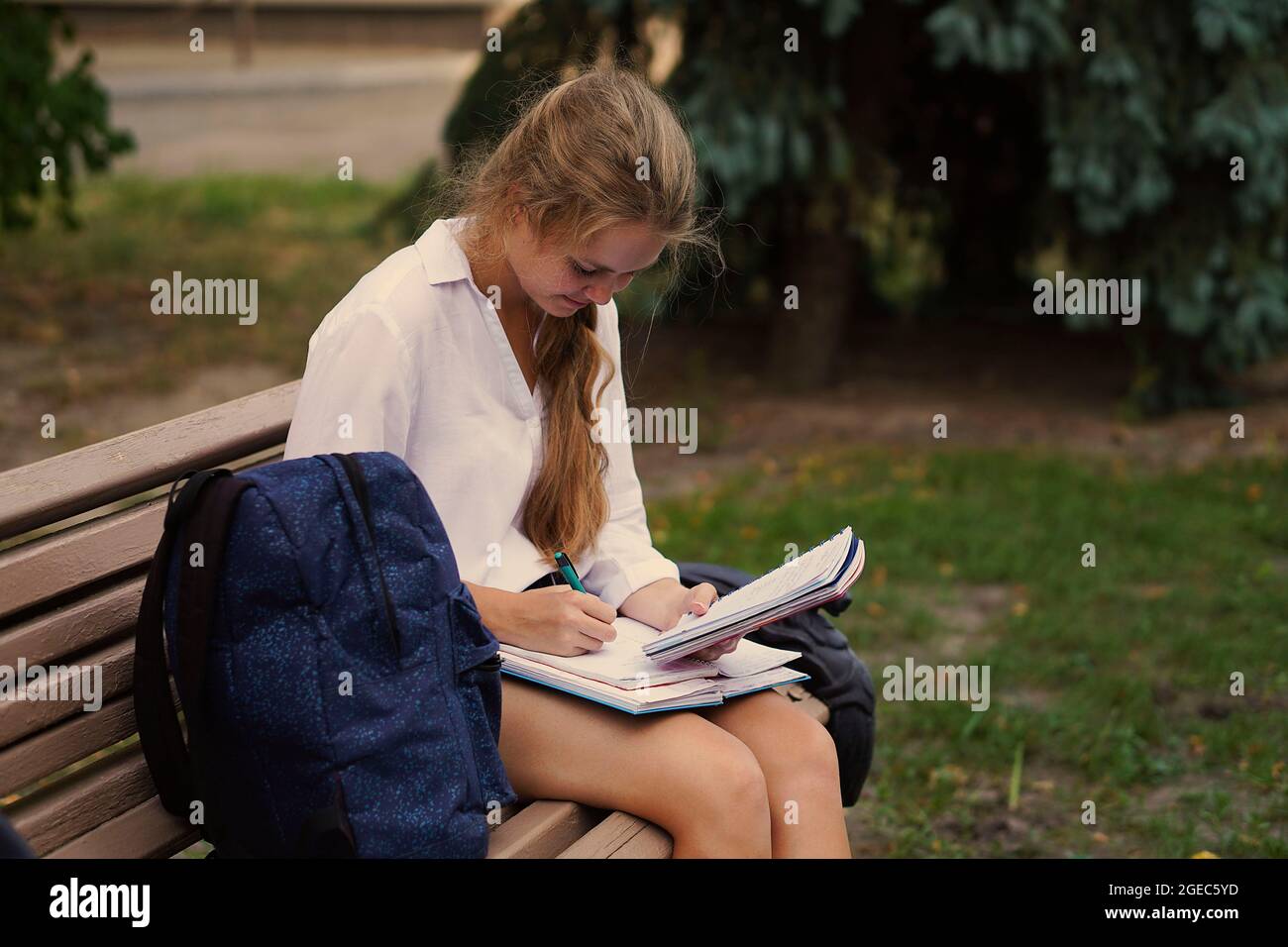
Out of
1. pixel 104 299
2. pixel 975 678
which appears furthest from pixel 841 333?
pixel 104 299

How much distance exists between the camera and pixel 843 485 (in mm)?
6148

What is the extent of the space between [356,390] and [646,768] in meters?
0.77

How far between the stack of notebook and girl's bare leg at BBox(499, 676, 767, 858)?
36mm

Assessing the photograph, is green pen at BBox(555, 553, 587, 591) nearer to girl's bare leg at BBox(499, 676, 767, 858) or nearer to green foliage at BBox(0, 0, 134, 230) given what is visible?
girl's bare leg at BBox(499, 676, 767, 858)

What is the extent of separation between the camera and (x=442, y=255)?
268cm

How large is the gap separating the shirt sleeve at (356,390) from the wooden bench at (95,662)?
27 centimetres

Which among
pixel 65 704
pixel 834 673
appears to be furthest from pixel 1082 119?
pixel 65 704

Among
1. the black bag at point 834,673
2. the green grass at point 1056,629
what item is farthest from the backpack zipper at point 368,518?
the green grass at point 1056,629

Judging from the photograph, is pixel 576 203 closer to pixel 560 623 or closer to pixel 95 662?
pixel 560 623

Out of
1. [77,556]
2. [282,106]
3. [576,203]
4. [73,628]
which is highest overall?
[282,106]

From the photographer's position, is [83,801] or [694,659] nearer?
[83,801]

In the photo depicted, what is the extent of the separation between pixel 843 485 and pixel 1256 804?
261cm

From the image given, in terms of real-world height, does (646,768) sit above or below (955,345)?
below

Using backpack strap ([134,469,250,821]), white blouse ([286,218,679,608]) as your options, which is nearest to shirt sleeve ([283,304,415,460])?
white blouse ([286,218,679,608])
